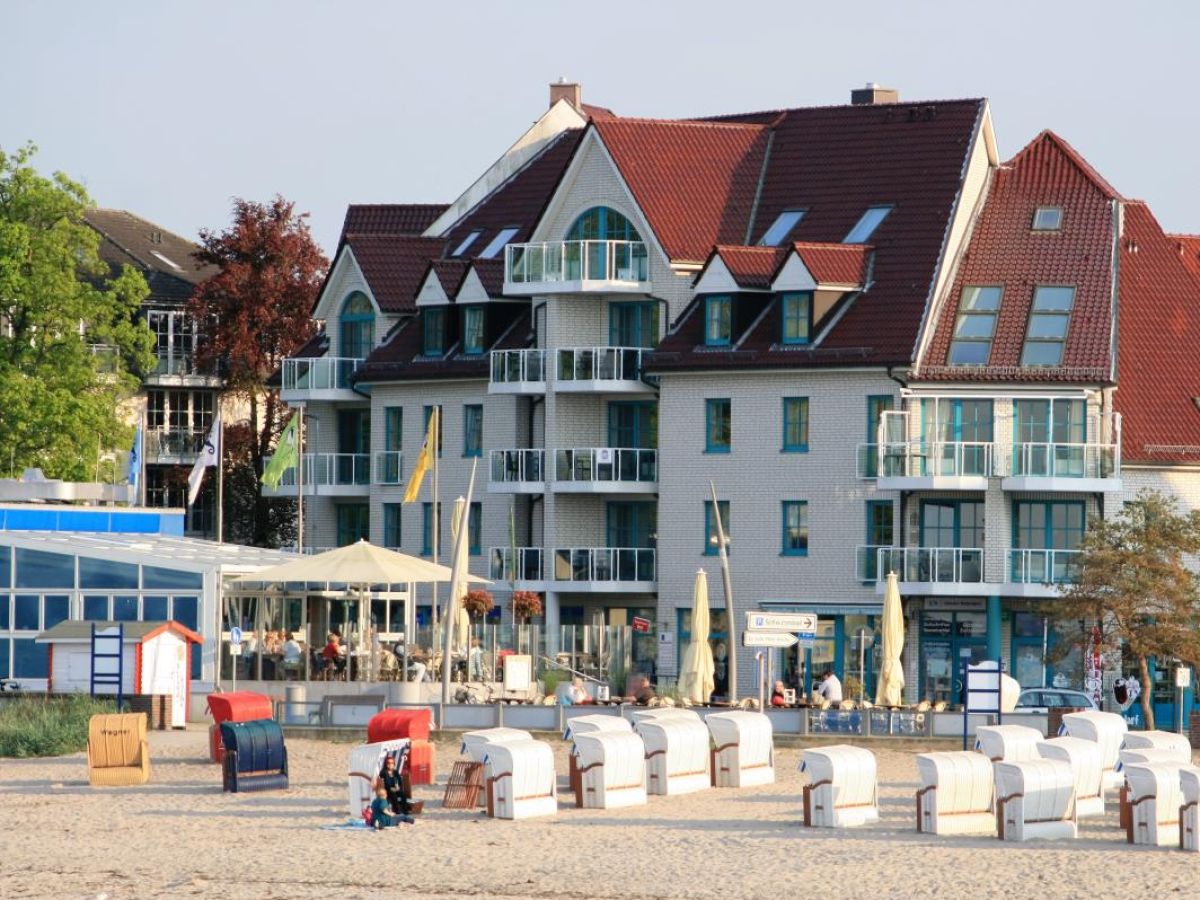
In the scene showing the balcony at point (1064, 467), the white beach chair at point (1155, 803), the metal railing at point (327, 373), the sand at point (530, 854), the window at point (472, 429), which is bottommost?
the sand at point (530, 854)

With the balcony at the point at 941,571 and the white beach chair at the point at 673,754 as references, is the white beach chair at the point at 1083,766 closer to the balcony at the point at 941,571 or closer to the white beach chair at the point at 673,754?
the white beach chair at the point at 673,754

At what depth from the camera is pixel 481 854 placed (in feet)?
115

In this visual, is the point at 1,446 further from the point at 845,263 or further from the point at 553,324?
the point at 845,263

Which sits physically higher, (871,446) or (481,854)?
(871,446)

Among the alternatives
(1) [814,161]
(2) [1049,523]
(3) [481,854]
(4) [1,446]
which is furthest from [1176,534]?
(4) [1,446]

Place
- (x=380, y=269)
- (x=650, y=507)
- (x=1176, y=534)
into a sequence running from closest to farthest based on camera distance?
1. (x=1176, y=534)
2. (x=650, y=507)
3. (x=380, y=269)

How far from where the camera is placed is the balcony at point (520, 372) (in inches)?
2653

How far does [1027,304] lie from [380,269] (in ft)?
57.7

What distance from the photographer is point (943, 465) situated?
61562mm

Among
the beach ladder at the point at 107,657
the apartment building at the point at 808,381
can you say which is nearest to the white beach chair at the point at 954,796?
the beach ladder at the point at 107,657

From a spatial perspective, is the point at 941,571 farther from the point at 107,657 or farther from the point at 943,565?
the point at 107,657

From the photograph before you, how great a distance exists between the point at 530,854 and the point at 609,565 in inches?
1228

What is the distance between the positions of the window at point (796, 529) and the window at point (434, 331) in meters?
11.1

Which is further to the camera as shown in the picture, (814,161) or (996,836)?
(814,161)
